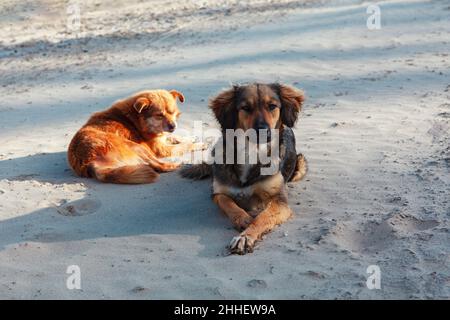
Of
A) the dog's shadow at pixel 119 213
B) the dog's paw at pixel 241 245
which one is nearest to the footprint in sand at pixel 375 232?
the dog's paw at pixel 241 245

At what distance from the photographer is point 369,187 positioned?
6477mm

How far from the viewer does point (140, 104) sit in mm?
7832

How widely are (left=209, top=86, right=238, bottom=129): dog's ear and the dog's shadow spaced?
2.69 feet

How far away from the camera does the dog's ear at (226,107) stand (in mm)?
6340

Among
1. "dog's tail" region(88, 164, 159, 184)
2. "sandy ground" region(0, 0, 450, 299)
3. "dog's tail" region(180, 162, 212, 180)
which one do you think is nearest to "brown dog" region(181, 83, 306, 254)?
"sandy ground" region(0, 0, 450, 299)

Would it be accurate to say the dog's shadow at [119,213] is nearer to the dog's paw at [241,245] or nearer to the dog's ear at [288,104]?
the dog's paw at [241,245]

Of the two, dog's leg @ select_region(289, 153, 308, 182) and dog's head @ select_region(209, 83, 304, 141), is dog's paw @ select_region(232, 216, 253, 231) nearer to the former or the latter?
dog's head @ select_region(209, 83, 304, 141)

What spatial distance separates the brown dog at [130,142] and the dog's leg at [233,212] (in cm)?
124

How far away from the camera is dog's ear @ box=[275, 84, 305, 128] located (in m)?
6.39

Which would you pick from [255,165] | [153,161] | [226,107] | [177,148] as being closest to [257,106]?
[226,107]

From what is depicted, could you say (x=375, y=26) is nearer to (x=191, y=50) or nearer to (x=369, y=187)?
(x=191, y=50)

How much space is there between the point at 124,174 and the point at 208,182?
0.93 meters

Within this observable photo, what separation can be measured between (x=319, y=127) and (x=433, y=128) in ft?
4.79
